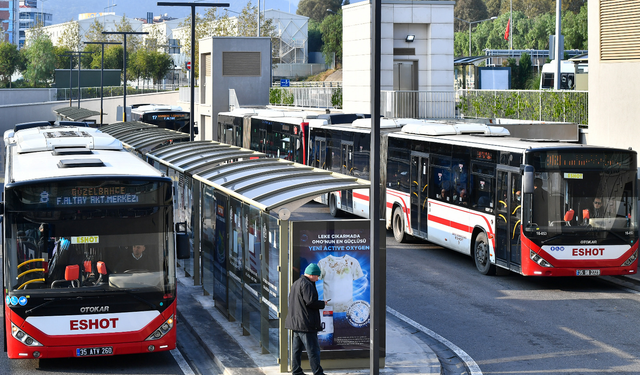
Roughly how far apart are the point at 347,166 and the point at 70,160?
552 inches

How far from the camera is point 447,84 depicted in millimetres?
36406

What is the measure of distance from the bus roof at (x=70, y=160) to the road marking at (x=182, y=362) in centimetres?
253

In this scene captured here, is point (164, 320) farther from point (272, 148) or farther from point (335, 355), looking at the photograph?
point (272, 148)

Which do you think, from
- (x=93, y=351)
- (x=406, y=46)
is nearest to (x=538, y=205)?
(x=93, y=351)

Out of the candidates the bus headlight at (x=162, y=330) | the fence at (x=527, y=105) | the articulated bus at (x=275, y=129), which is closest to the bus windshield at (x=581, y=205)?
the bus headlight at (x=162, y=330)

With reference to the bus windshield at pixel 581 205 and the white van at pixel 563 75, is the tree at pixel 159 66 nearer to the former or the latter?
the white van at pixel 563 75

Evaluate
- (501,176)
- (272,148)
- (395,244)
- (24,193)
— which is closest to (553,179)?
(501,176)

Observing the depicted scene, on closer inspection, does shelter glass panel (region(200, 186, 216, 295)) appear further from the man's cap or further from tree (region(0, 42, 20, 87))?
tree (region(0, 42, 20, 87))

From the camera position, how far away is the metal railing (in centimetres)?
3497

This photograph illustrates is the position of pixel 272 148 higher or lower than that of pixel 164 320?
higher

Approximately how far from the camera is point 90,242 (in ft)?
34.1

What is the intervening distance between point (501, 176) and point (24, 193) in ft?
31.6

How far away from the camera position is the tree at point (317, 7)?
14995cm

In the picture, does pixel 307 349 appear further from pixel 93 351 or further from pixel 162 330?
pixel 93 351
